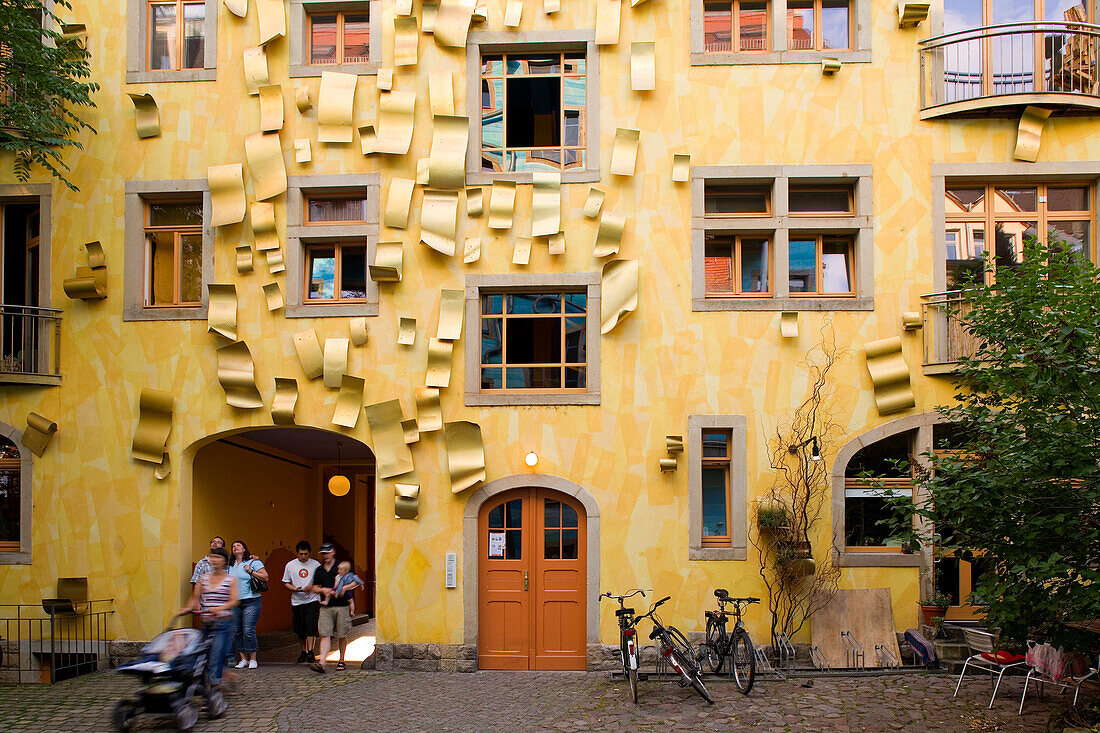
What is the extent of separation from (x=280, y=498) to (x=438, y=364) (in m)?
5.88

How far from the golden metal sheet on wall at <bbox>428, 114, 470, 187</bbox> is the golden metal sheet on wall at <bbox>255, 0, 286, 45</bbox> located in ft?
8.16

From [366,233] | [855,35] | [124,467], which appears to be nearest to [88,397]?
[124,467]

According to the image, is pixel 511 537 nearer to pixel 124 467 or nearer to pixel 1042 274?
pixel 124 467

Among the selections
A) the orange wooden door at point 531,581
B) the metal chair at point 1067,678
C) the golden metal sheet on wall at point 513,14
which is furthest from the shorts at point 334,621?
the golden metal sheet on wall at point 513,14

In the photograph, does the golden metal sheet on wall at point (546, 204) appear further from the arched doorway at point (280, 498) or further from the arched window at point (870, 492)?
the arched window at point (870, 492)

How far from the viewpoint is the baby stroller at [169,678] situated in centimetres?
809

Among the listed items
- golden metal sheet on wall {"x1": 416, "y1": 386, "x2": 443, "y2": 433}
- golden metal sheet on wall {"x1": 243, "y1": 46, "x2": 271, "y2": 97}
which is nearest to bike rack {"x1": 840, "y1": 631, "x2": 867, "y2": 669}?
golden metal sheet on wall {"x1": 416, "y1": 386, "x2": 443, "y2": 433}

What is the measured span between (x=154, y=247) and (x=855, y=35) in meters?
10.2

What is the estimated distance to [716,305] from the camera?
11742mm

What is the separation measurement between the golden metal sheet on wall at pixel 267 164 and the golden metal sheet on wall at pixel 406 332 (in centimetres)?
247

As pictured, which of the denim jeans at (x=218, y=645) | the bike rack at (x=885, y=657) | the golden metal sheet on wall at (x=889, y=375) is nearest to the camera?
the denim jeans at (x=218, y=645)

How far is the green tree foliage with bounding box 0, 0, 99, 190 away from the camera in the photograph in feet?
36.1

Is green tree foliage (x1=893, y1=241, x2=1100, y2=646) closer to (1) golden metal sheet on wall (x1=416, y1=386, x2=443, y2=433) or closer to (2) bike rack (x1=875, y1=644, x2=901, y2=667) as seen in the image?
(2) bike rack (x1=875, y1=644, x2=901, y2=667)

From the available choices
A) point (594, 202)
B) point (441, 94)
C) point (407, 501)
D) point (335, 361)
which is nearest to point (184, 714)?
point (407, 501)
